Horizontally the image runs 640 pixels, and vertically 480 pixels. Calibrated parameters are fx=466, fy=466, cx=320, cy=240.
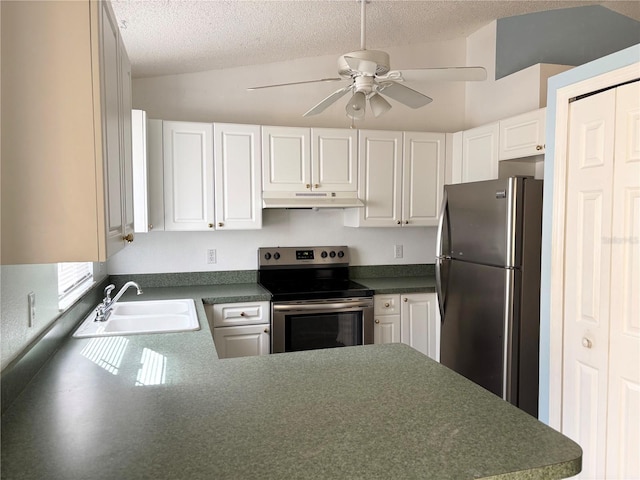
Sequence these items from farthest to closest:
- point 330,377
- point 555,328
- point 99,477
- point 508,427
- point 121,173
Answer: point 555,328
point 330,377
point 121,173
point 508,427
point 99,477

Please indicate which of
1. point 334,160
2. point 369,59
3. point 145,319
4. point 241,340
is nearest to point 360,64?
point 369,59

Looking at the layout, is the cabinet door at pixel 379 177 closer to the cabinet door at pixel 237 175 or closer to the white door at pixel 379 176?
the white door at pixel 379 176

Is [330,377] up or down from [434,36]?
down

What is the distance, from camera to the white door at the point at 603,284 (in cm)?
181

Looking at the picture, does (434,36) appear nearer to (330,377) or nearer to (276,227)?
(276,227)

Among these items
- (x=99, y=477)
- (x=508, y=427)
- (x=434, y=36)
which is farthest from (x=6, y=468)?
(x=434, y=36)

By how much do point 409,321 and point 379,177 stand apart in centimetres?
112

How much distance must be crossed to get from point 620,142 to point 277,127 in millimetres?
2181

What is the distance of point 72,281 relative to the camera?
2467mm

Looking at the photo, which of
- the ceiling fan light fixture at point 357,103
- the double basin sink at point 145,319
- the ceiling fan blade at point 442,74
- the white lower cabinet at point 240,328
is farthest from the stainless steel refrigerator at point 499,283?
the double basin sink at point 145,319

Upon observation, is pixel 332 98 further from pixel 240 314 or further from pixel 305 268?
pixel 305 268

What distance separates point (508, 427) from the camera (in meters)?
1.21

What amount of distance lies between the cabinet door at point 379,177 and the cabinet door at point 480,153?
500 millimetres

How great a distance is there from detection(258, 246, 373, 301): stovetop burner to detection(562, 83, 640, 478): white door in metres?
1.58
